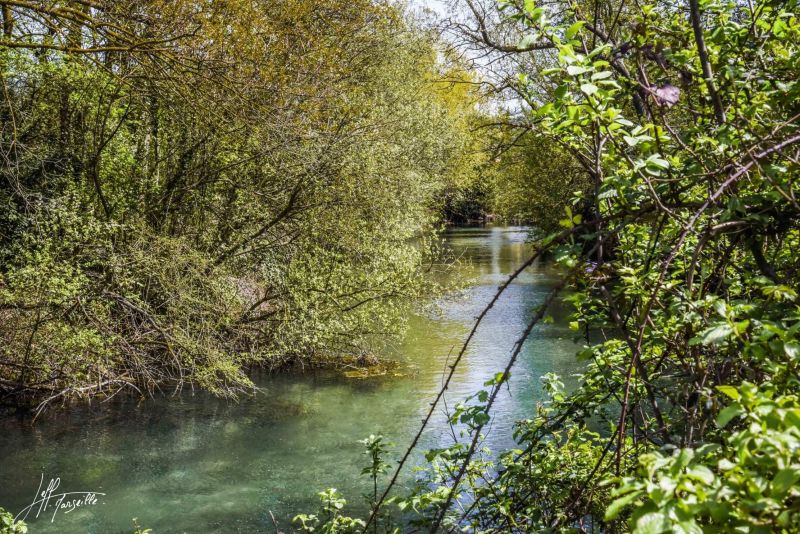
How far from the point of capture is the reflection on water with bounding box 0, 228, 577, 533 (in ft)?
23.3

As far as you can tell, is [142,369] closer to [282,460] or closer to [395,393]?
[282,460]

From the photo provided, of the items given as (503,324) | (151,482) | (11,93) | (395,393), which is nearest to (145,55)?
(11,93)

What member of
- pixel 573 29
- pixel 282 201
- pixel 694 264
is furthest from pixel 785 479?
pixel 282 201

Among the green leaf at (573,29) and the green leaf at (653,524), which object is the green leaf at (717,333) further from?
the green leaf at (573,29)

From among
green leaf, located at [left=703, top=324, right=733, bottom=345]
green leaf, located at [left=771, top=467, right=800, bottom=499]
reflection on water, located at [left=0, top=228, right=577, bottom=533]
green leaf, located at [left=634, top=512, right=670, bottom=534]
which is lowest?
reflection on water, located at [left=0, top=228, right=577, bottom=533]

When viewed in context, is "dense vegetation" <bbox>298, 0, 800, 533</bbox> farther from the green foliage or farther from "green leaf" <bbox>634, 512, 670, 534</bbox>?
the green foliage

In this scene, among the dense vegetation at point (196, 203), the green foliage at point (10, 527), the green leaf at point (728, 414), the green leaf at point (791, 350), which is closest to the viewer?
the green leaf at point (728, 414)

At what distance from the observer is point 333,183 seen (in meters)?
12.0

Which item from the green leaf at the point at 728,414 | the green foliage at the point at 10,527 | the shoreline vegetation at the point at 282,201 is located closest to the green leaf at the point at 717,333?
the green leaf at the point at 728,414

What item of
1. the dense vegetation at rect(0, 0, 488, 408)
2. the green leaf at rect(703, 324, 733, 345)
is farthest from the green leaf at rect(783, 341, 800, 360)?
the dense vegetation at rect(0, 0, 488, 408)

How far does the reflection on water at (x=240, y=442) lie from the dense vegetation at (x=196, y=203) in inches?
21.8

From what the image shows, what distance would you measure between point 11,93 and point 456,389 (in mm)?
7624

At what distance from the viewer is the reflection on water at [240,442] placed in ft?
23.3

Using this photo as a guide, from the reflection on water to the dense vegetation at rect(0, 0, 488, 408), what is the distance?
553 millimetres
